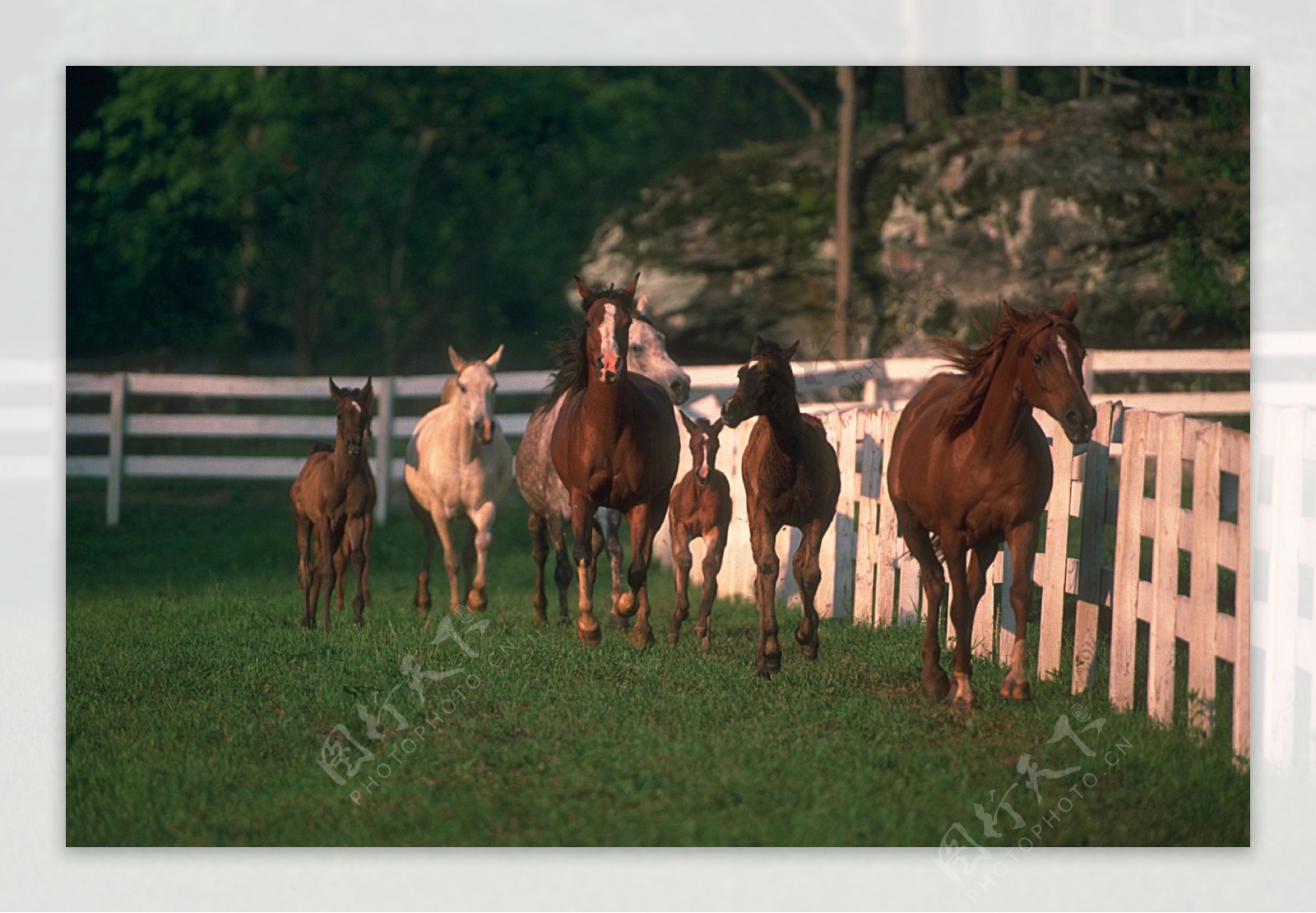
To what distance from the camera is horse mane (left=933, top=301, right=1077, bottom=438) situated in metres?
6.26

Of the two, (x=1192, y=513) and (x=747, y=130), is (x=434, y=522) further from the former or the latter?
(x=747, y=130)

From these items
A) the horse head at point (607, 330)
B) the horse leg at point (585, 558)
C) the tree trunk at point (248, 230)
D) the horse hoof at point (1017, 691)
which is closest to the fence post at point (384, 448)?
the tree trunk at point (248, 230)

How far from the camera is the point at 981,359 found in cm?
662

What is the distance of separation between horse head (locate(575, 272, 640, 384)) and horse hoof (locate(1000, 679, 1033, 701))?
2.42 m

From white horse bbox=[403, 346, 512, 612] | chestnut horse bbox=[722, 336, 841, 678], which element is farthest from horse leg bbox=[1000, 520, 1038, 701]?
white horse bbox=[403, 346, 512, 612]

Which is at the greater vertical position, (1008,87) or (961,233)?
(1008,87)

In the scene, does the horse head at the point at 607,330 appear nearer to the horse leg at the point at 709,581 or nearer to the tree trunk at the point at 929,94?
the horse leg at the point at 709,581

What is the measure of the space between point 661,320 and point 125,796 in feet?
30.0

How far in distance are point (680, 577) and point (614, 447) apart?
3.50 ft

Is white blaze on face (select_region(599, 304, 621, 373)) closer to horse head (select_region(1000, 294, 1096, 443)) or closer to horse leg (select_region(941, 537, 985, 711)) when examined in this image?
horse leg (select_region(941, 537, 985, 711))

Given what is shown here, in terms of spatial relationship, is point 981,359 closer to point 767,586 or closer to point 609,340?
point 767,586

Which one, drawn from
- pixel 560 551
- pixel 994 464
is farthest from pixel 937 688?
pixel 560 551

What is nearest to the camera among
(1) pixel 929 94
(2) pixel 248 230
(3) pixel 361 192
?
(1) pixel 929 94

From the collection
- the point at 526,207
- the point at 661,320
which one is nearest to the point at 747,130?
the point at 526,207
